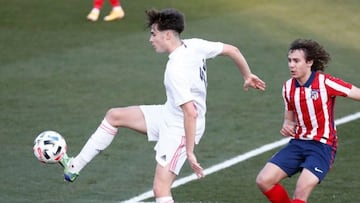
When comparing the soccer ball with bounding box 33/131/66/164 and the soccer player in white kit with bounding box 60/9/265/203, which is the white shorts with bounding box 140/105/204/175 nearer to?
the soccer player in white kit with bounding box 60/9/265/203

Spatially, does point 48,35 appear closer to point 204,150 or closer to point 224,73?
point 224,73

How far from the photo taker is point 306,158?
34.6 ft

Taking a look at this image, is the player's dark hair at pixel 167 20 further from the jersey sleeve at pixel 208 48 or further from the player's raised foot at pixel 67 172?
the player's raised foot at pixel 67 172

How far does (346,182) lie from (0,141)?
442 cm

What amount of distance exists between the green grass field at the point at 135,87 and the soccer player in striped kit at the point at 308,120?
1383 millimetres

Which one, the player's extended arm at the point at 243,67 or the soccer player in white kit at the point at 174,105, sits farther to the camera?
the player's extended arm at the point at 243,67

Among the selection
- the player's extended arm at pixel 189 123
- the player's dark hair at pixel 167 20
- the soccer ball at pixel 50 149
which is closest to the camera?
the player's extended arm at pixel 189 123

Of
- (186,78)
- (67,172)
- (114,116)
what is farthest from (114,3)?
(186,78)

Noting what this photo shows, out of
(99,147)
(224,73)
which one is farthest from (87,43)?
(99,147)

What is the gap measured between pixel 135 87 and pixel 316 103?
20.9ft

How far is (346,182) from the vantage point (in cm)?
1248

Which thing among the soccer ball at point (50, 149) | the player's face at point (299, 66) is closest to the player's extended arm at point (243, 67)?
the player's face at point (299, 66)

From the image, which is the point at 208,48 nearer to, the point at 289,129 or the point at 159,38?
the point at 159,38

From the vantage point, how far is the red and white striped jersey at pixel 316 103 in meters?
10.5
